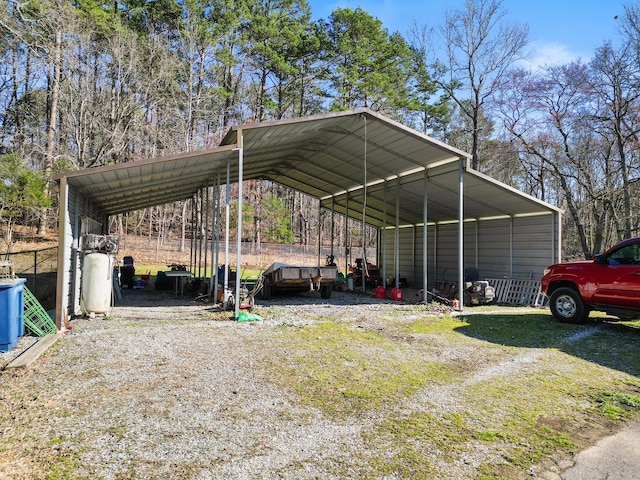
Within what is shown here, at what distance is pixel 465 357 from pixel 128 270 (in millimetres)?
12261

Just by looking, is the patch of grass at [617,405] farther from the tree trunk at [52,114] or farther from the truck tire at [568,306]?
the tree trunk at [52,114]

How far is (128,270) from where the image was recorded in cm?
1393

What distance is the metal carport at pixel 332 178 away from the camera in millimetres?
7656

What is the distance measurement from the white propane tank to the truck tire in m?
9.47

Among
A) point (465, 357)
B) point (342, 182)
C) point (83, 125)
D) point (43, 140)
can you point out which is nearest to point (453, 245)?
point (342, 182)

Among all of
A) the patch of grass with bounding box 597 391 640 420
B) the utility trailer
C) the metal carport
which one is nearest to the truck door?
the metal carport

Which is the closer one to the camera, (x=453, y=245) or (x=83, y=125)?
(x=453, y=245)

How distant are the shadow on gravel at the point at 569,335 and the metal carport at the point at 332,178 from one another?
1946mm

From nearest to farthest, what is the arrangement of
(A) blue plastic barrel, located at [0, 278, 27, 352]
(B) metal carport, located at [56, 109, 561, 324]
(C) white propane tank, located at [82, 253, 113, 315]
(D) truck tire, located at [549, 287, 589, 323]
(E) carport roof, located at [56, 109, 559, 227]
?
(A) blue plastic barrel, located at [0, 278, 27, 352]
(C) white propane tank, located at [82, 253, 113, 315]
(B) metal carport, located at [56, 109, 561, 324]
(D) truck tire, located at [549, 287, 589, 323]
(E) carport roof, located at [56, 109, 559, 227]

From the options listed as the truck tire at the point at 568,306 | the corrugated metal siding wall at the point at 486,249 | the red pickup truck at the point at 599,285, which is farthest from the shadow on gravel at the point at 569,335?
the corrugated metal siding wall at the point at 486,249

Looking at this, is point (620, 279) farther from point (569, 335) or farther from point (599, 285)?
point (569, 335)

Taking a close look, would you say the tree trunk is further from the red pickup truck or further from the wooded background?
the red pickup truck

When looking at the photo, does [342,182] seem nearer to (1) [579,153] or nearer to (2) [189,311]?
(2) [189,311]

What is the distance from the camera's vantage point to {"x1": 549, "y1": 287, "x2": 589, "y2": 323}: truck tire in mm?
8023
